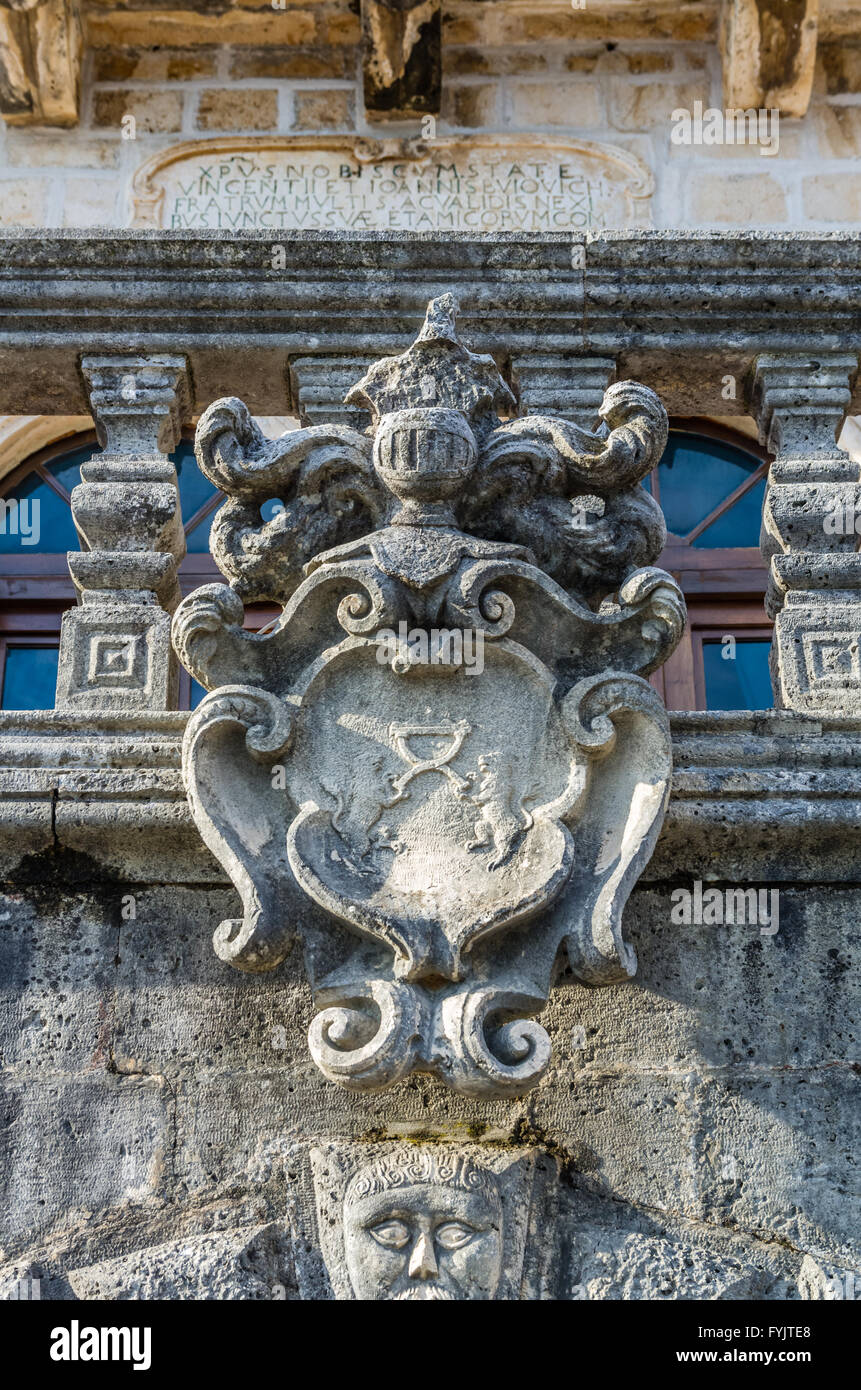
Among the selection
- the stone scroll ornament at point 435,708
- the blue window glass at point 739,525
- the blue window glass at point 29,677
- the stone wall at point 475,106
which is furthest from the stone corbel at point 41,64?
the stone scroll ornament at point 435,708

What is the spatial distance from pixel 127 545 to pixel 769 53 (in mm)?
4171

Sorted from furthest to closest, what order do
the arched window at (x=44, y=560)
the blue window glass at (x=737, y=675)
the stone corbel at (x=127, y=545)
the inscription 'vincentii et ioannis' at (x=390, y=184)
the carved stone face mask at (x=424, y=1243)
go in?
the inscription 'vincentii et ioannis' at (x=390, y=184) < the arched window at (x=44, y=560) < the blue window glass at (x=737, y=675) < the stone corbel at (x=127, y=545) < the carved stone face mask at (x=424, y=1243)

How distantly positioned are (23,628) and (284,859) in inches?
122

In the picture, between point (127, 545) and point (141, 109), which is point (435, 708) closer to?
point (127, 545)

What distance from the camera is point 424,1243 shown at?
2.79 metres

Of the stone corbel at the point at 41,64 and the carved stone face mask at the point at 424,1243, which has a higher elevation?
the stone corbel at the point at 41,64

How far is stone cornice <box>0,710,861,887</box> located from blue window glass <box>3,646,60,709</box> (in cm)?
236

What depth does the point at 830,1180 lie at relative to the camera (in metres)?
2.99

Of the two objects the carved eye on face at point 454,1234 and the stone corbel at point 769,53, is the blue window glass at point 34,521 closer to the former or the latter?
the stone corbel at point 769,53

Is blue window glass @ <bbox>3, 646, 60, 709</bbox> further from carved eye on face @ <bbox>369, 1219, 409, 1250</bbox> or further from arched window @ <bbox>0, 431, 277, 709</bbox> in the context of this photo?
carved eye on face @ <bbox>369, 1219, 409, 1250</bbox>

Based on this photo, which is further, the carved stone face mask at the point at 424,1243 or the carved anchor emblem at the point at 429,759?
the carved anchor emblem at the point at 429,759

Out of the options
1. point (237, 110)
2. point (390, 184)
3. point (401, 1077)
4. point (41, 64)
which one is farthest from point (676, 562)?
point (401, 1077)

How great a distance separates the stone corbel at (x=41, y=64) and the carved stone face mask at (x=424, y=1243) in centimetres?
503

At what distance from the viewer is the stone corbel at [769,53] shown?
6.36m
